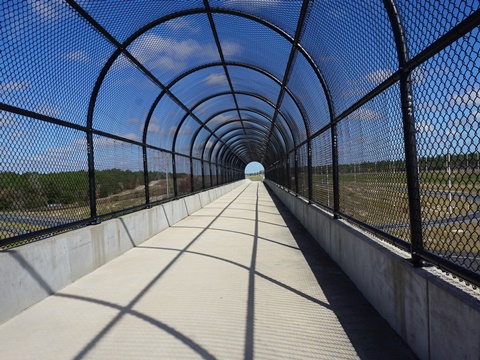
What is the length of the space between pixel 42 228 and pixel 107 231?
5.54ft

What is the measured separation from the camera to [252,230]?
9844 millimetres

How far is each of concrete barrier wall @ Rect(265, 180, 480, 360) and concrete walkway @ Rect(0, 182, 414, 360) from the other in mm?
178

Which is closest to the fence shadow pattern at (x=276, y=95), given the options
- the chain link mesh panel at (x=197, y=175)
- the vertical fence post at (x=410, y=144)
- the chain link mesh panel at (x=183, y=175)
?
the vertical fence post at (x=410, y=144)

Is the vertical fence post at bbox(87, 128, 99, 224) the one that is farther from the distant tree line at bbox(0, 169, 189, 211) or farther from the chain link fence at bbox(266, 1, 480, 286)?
the chain link fence at bbox(266, 1, 480, 286)

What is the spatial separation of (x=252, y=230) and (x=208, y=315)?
592 centimetres

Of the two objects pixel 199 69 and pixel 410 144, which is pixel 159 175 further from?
pixel 410 144

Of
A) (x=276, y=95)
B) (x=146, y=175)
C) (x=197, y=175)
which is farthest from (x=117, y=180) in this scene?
(x=197, y=175)

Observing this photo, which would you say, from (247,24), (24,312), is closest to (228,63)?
(247,24)

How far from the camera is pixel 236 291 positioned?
15.5 ft

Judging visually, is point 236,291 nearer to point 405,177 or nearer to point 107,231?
point 405,177

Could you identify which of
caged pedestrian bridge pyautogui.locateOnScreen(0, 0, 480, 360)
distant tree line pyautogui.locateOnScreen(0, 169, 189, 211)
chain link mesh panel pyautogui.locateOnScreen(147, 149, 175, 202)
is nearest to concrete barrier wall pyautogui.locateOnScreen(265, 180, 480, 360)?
caged pedestrian bridge pyautogui.locateOnScreen(0, 0, 480, 360)

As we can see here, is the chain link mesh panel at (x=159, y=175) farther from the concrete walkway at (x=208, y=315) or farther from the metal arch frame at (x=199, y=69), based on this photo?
the concrete walkway at (x=208, y=315)

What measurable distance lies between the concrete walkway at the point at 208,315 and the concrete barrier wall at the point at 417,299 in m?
0.18

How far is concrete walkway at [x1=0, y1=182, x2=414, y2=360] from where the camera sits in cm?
320
